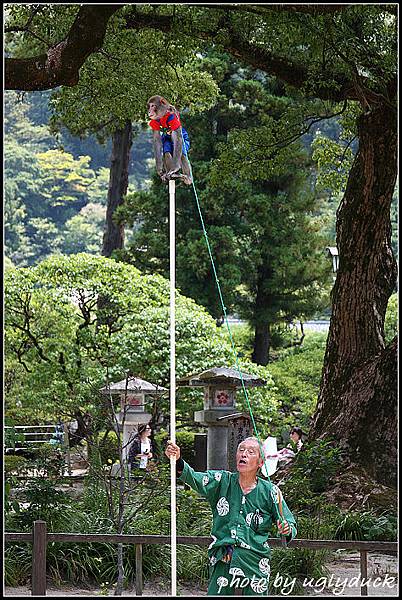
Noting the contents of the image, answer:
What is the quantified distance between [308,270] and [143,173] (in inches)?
563

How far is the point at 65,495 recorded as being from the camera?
737 cm

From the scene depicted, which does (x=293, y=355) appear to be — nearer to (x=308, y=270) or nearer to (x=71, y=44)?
(x=308, y=270)

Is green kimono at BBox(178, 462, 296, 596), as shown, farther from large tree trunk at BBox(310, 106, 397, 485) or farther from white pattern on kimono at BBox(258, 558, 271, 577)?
large tree trunk at BBox(310, 106, 397, 485)

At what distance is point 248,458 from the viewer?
13.7ft

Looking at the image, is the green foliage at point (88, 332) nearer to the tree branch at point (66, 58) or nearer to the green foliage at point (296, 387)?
the green foliage at point (296, 387)

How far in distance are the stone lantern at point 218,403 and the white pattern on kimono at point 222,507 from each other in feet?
20.7

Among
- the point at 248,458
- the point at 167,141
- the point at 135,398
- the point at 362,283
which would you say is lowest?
the point at 135,398

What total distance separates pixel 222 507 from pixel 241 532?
14 cm

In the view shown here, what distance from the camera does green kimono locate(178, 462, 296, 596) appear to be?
4.14 metres

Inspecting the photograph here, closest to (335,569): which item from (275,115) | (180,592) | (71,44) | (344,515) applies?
(344,515)

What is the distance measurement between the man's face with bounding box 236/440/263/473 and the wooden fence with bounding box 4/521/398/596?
1.49 meters

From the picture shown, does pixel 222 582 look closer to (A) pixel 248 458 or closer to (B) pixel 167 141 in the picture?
(A) pixel 248 458

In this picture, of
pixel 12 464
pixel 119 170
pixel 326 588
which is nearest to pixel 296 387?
pixel 119 170

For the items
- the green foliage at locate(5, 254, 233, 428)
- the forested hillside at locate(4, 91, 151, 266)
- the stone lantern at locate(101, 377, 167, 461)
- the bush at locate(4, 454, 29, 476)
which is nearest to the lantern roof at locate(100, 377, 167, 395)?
the stone lantern at locate(101, 377, 167, 461)
